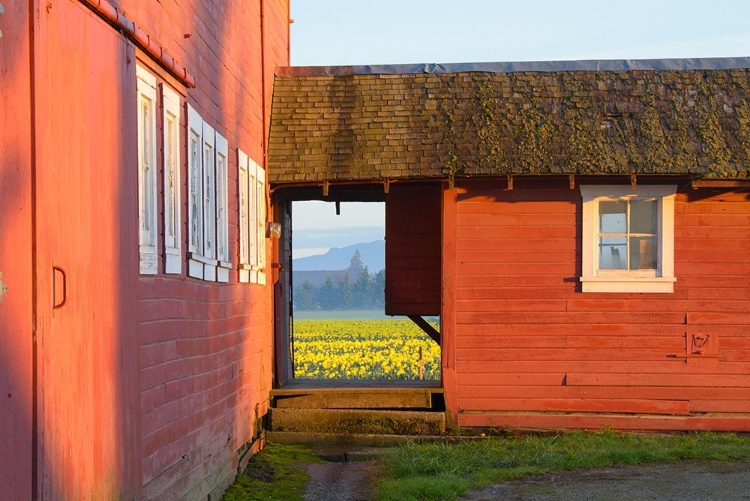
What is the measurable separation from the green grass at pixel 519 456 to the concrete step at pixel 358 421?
2.11 feet

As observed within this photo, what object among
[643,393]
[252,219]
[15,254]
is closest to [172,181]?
[15,254]

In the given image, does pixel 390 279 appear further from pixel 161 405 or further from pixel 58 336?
pixel 58 336

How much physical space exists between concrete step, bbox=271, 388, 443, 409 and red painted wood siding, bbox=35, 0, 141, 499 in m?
8.10

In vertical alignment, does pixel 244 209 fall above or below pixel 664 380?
above

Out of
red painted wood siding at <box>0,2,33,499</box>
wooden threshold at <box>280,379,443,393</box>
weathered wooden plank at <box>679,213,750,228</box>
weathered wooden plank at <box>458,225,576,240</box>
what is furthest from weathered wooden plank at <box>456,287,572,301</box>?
red painted wood siding at <box>0,2,33,499</box>

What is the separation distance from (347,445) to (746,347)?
5249 millimetres

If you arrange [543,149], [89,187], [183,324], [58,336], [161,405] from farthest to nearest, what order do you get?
1. [543,149]
2. [183,324]
3. [161,405]
4. [89,187]
5. [58,336]

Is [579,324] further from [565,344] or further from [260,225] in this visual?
[260,225]

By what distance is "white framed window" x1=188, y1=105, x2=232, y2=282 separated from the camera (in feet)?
32.1

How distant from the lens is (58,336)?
5633 mm

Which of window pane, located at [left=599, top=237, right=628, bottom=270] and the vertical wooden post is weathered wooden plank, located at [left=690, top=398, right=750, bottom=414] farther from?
the vertical wooden post

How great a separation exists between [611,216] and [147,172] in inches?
347

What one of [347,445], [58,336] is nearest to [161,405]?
[58,336]

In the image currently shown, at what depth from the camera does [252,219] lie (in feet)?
45.0
